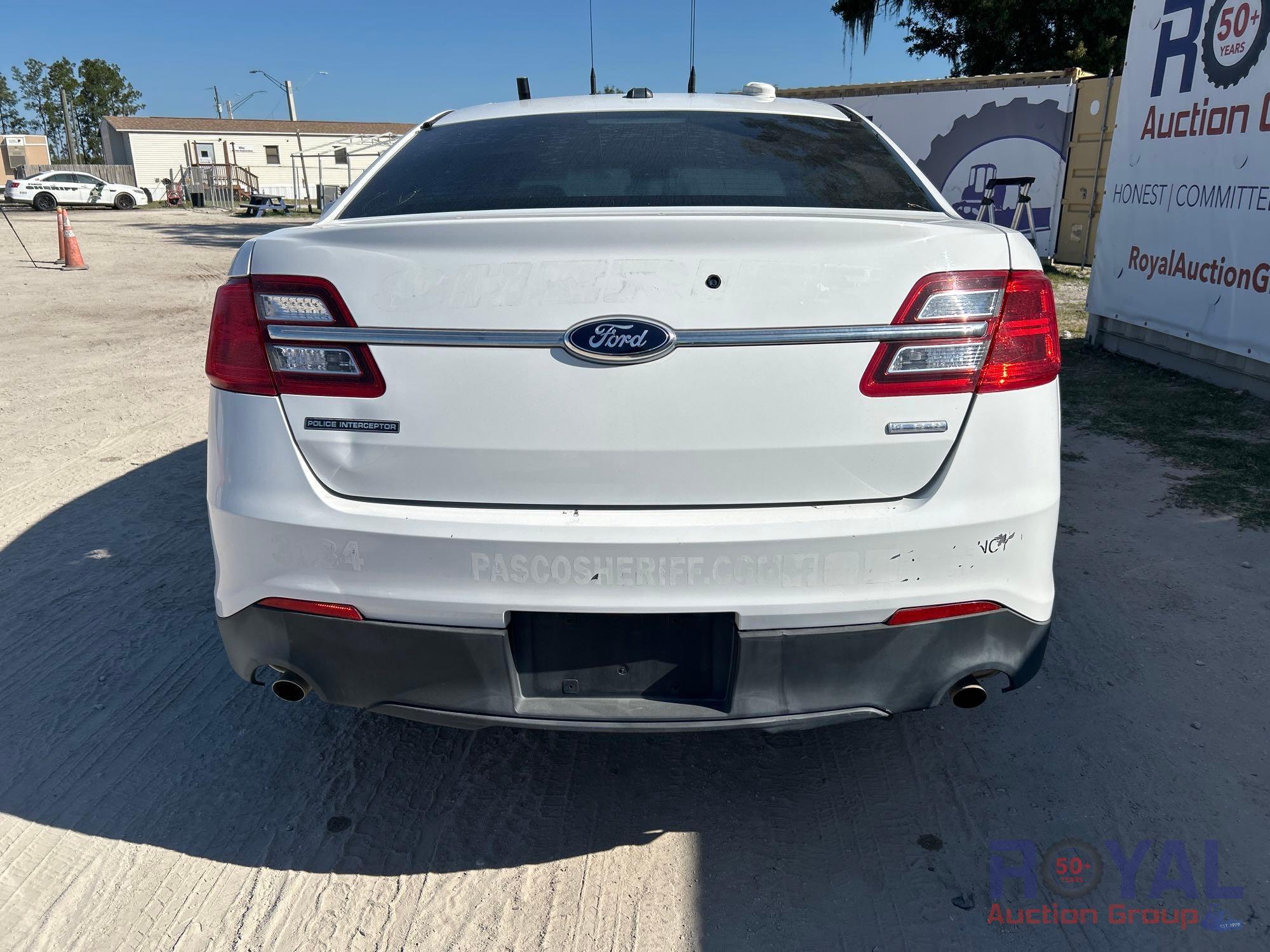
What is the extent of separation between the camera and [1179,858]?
2182 mm

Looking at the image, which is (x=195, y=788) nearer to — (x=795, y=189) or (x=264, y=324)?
(x=264, y=324)

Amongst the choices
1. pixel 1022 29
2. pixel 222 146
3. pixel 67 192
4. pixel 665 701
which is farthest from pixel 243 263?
pixel 222 146

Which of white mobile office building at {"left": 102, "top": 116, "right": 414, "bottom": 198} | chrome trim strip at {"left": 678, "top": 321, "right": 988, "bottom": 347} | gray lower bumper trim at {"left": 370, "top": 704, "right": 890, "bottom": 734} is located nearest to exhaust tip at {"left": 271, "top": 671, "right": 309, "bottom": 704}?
gray lower bumper trim at {"left": 370, "top": 704, "right": 890, "bottom": 734}

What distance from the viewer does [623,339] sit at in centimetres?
178

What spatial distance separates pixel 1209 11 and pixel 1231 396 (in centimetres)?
269

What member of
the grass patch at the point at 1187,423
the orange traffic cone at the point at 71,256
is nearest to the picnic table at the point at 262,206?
the orange traffic cone at the point at 71,256

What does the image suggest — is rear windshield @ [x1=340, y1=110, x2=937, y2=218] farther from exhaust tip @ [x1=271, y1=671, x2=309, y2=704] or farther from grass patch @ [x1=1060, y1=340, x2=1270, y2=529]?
grass patch @ [x1=1060, y1=340, x2=1270, y2=529]

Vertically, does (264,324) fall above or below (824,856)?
above

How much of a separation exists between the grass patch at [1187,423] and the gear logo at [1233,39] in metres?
2.08

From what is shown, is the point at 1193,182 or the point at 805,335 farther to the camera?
the point at 1193,182

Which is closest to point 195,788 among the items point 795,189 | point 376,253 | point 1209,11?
point 376,253

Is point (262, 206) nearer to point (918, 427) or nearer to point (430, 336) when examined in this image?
point (430, 336)

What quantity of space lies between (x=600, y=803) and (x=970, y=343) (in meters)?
1.46

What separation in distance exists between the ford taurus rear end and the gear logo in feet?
18.0
